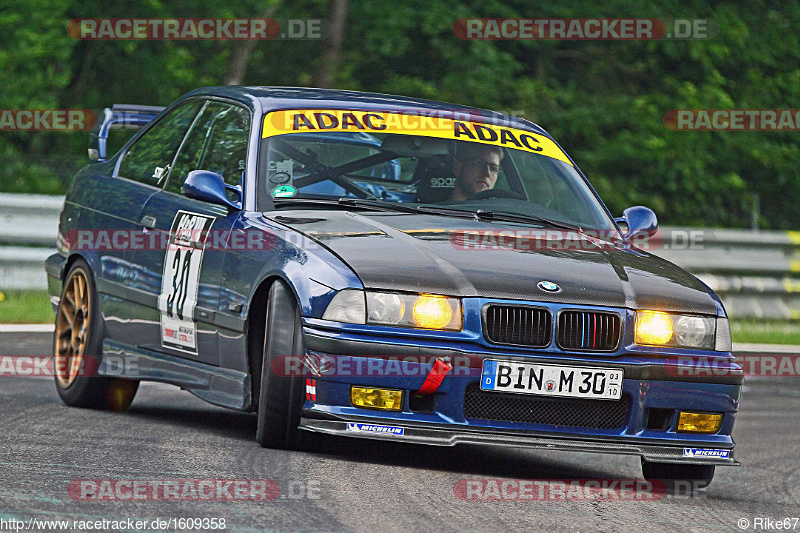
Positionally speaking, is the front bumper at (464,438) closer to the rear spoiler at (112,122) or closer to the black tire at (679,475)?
the black tire at (679,475)

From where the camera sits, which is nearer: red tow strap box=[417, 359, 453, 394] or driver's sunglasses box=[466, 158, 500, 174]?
red tow strap box=[417, 359, 453, 394]

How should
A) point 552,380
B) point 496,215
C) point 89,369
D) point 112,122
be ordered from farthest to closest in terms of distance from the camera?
point 112,122, point 89,369, point 496,215, point 552,380

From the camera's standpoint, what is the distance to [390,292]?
573 cm

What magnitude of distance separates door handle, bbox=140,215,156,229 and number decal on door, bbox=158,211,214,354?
0.21 m

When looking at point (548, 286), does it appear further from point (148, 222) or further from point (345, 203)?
point (148, 222)

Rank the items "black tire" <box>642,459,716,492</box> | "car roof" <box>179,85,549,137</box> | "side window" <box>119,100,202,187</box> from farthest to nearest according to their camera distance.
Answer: "side window" <box>119,100,202,187</box>
"car roof" <box>179,85,549,137</box>
"black tire" <box>642,459,716,492</box>

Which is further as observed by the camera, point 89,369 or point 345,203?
point 89,369

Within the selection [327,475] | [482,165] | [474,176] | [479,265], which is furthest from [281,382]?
Result: [482,165]

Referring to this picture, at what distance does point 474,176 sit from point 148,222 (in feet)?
5.33

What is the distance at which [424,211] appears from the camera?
6805 mm

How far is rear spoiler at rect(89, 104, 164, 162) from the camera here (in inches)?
350

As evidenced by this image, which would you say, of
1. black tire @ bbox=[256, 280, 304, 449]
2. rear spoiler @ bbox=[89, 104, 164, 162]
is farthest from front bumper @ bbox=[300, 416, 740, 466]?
rear spoiler @ bbox=[89, 104, 164, 162]

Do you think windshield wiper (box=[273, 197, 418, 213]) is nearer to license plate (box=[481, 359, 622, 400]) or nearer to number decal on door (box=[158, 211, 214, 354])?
number decal on door (box=[158, 211, 214, 354])

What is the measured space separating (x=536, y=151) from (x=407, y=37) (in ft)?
52.5
